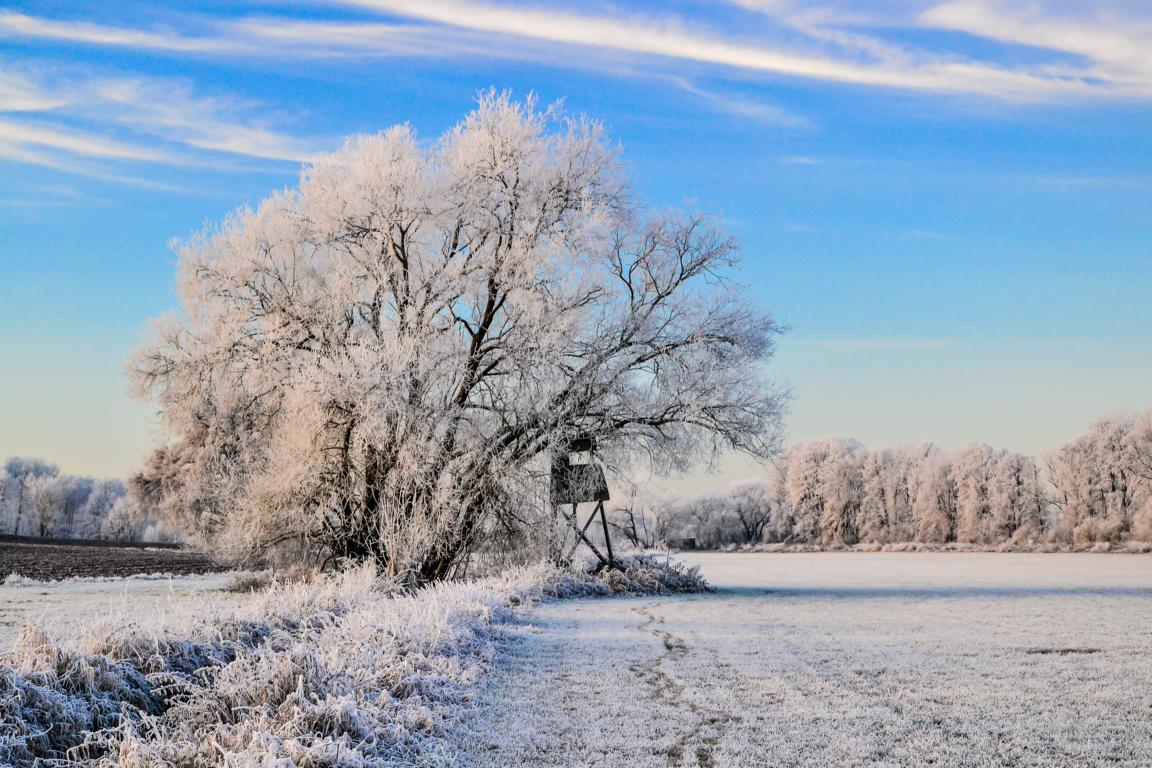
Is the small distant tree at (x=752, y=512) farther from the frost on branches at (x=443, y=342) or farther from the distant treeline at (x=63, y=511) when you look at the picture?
the distant treeline at (x=63, y=511)

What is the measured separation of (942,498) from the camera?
6762 centimetres

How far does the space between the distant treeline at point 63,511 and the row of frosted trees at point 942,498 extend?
67712 millimetres

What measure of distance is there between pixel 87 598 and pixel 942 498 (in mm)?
62671

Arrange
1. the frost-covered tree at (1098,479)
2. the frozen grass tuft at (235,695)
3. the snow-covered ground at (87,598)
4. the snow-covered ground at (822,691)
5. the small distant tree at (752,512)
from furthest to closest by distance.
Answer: the small distant tree at (752,512)
the frost-covered tree at (1098,479)
the snow-covered ground at (87,598)
the snow-covered ground at (822,691)
the frozen grass tuft at (235,695)

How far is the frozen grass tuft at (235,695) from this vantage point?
5098 millimetres

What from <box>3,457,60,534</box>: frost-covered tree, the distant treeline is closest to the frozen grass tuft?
the distant treeline

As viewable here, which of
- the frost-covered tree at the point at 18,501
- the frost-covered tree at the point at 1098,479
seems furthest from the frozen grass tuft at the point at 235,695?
the frost-covered tree at the point at 18,501

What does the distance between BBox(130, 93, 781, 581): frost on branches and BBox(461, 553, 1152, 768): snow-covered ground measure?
531 centimetres

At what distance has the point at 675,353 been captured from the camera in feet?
68.9

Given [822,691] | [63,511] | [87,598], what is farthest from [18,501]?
[822,691]

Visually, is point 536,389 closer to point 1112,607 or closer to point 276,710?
point 1112,607

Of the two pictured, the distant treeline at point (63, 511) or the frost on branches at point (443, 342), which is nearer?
the frost on branches at point (443, 342)

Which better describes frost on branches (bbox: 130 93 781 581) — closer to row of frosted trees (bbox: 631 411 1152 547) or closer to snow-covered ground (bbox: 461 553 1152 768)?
snow-covered ground (bbox: 461 553 1152 768)

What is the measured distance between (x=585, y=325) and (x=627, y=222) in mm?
3255
